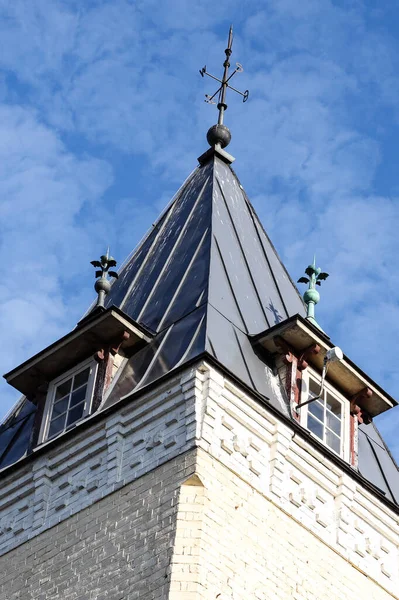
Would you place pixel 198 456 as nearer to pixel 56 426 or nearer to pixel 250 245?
pixel 56 426

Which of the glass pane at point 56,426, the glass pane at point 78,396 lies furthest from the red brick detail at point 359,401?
the glass pane at point 56,426

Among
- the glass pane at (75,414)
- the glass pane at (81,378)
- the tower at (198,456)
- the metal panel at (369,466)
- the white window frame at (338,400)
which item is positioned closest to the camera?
the tower at (198,456)

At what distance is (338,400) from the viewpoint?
92.0ft

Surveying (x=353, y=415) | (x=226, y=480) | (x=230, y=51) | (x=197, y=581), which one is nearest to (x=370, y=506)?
(x=353, y=415)

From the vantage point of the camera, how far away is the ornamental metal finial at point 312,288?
1149 inches

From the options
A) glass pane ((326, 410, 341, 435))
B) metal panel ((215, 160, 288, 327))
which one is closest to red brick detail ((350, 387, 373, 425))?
glass pane ((326, 410, 341, 435))

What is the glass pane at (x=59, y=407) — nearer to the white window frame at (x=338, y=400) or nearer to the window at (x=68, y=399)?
the window at (x=68, y=399)

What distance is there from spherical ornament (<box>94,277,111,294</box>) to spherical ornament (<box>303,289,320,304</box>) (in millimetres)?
3555

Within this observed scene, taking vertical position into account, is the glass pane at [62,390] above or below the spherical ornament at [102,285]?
below

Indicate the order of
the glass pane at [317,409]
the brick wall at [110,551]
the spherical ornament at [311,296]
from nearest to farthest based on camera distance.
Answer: the brick wall at [110,551] < the glass pane at [317,409] < the spherical ornament at [311,296]

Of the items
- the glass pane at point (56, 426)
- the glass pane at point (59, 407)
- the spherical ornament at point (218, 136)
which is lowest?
the glass pane at point (56, 426)

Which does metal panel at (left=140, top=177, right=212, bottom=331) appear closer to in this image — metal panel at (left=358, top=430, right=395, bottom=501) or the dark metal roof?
the dark metal roof

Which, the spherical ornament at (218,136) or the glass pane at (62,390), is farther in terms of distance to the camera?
the spherical ornament at (218,136)

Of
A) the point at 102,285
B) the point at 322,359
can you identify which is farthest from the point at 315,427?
the point at 102,285
